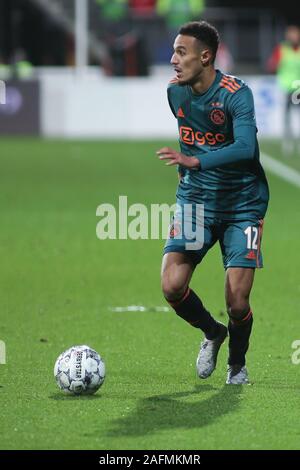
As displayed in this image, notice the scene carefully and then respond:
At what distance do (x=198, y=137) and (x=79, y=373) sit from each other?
160 centimetres

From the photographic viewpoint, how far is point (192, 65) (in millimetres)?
7723

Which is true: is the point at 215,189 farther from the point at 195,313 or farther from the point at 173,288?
the point at 195,313

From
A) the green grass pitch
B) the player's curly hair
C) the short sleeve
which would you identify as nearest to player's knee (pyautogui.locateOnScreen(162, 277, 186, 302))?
the green grass pitch

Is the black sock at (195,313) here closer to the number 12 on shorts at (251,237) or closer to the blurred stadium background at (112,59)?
the number 12 on shorts at (251,237)

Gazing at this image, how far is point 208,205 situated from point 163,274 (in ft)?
1.65

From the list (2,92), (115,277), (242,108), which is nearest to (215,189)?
(242,108)

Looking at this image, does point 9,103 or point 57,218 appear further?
point 9,103

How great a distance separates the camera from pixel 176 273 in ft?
25.8

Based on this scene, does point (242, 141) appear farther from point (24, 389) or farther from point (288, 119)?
point (288, 119)

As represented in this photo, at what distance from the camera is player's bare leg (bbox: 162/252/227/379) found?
7879 mm

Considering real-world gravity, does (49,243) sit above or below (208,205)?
below

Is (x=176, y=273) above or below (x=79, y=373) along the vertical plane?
above
